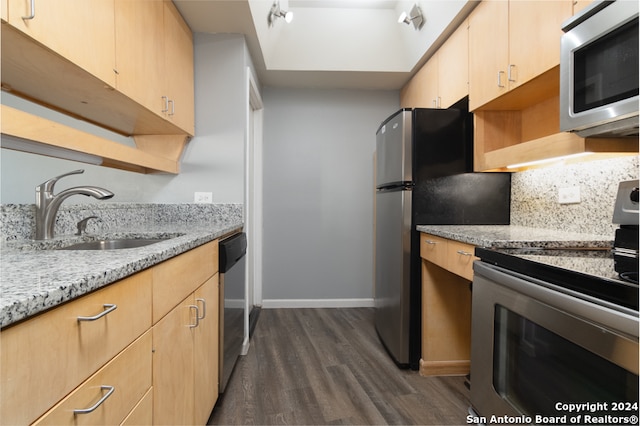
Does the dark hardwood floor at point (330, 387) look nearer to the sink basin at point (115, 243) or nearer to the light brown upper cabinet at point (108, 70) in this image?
the sink basin at point (115, 243)

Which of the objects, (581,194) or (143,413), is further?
(581,194)

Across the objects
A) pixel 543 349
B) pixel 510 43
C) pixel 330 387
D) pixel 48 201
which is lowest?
pixel 330 387

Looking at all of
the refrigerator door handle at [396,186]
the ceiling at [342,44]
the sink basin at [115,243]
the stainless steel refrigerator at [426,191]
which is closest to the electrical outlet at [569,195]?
the stainless steel refrigerator at [426,191]

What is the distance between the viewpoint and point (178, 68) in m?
1.93

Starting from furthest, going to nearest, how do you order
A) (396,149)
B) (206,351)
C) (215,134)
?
(215,134)
(396,149)
(206,351)

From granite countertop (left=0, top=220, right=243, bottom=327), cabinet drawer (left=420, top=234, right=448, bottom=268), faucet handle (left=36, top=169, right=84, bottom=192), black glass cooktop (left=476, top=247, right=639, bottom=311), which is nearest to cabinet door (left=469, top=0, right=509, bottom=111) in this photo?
cabinet drawer (left=420, top=234, right=448, bottom=268)

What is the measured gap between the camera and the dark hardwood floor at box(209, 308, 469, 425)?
157 cm

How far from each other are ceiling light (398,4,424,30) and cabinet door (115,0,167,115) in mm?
1653

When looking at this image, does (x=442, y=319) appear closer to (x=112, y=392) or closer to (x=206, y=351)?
(x=206, y=351)

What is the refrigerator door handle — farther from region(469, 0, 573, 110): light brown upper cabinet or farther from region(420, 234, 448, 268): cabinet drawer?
region(469, 0, 573, 110): light brown upper cabinet

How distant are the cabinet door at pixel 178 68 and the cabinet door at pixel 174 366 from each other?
1220 mm

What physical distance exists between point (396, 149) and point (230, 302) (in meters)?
1.42

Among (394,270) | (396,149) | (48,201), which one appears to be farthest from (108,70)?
(394,270)

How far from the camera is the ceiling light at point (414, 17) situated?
2312 mm
